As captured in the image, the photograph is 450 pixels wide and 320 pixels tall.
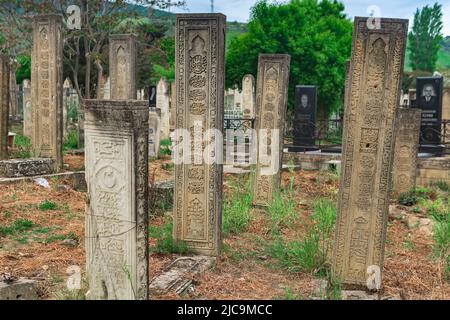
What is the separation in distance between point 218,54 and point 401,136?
5.24 m

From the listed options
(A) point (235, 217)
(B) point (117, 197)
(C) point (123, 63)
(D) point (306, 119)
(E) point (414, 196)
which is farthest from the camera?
(D) point (306, 119)

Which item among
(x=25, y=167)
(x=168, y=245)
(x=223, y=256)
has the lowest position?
(x=223, y=256)

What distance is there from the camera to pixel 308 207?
27.1 ft

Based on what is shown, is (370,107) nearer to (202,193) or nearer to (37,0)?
(202,193)

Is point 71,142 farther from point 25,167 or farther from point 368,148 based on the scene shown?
point 368,148

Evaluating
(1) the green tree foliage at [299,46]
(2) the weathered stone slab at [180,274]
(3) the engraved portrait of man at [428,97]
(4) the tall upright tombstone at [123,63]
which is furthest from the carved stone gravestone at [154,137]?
(1) the green tree foliage at [299,46]

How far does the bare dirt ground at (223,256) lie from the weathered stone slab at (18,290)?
0.41ft

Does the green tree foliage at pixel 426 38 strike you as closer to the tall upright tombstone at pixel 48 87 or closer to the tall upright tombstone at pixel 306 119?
the tall upright tombstone at pixel 306 119

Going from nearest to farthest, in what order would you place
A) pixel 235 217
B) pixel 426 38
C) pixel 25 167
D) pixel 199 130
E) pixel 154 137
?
pixel 199 130
pixel 235 217
pixel 25 167
pixel 154 137
pixel 426 38

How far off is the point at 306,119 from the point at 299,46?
7.18 m

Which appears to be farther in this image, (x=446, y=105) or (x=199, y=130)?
(x=446, y=105)

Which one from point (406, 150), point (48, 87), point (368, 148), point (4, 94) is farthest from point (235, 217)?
point (4, 94)

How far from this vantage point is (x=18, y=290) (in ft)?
12.9

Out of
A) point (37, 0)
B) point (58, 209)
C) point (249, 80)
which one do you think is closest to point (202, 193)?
point (58, 209)
